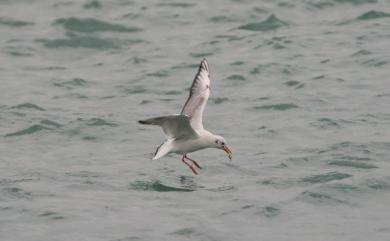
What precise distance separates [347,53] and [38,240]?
38.4ft

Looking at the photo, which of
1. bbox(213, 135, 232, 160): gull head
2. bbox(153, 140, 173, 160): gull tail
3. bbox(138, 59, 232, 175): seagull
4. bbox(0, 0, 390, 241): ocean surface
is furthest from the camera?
bbox(213, 135, 232, 160): gull head

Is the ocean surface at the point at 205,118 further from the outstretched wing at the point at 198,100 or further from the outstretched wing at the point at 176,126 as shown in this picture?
the outstretched wing at the point at 198,100

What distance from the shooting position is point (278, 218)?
12.7 metres

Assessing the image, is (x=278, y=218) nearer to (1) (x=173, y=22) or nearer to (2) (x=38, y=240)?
(2) (x=38, y=240)

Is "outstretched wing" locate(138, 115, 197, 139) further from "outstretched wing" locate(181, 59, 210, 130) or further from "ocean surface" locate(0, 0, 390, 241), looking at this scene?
"ocean surface" locate(0, 0, 390, 241)

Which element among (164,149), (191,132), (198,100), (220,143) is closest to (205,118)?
(198,100)

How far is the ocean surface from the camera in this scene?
12711 millimetres

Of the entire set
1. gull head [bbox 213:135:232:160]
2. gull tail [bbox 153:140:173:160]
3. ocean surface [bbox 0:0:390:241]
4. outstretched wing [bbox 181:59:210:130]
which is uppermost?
outstretched wing [bbox 181:59:210:130]

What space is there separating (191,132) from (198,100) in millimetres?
983

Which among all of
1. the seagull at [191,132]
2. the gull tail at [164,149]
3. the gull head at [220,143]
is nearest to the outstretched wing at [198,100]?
the seagull at [191,132]

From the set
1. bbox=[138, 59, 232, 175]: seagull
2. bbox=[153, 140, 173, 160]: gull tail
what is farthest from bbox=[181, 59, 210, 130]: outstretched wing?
bbox=[153, 140, 173, 160]: gull tail

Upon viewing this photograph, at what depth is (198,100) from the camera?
1537cm

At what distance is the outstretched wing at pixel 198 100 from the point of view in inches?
596

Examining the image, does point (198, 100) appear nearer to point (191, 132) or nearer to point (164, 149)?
point (191, 132)
